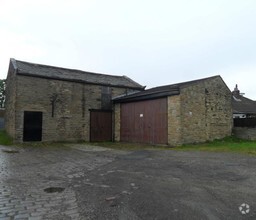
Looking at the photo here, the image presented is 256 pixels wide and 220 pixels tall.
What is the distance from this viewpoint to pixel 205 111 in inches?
657

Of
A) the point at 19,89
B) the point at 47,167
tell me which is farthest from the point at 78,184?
the point at 19,89

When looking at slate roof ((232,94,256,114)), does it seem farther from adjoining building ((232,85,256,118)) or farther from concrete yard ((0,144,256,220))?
concrete yard ((0,144,256,220))

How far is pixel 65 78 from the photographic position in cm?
1848

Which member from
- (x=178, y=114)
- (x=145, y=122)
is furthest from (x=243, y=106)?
(x=178, y=114)

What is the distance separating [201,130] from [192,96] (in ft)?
7.55

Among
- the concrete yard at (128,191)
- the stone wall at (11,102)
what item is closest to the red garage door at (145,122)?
the concrete yard at (128,191)

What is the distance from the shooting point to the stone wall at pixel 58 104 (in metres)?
16.8

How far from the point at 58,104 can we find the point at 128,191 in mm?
13915

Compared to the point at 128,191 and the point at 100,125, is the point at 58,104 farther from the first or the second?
the point at 128,191

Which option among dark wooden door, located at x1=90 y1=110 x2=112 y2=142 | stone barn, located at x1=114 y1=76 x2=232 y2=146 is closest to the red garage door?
stone barn, located at x1=114 y1=76 x2=232 y2=146

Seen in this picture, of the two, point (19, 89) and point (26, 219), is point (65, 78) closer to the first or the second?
point (19, 89)

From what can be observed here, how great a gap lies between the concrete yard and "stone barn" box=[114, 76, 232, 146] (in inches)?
271

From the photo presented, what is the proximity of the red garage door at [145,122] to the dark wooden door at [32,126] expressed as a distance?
591 centimetres

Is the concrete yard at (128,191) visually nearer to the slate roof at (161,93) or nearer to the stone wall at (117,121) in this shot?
the slate roof at (161,93)
